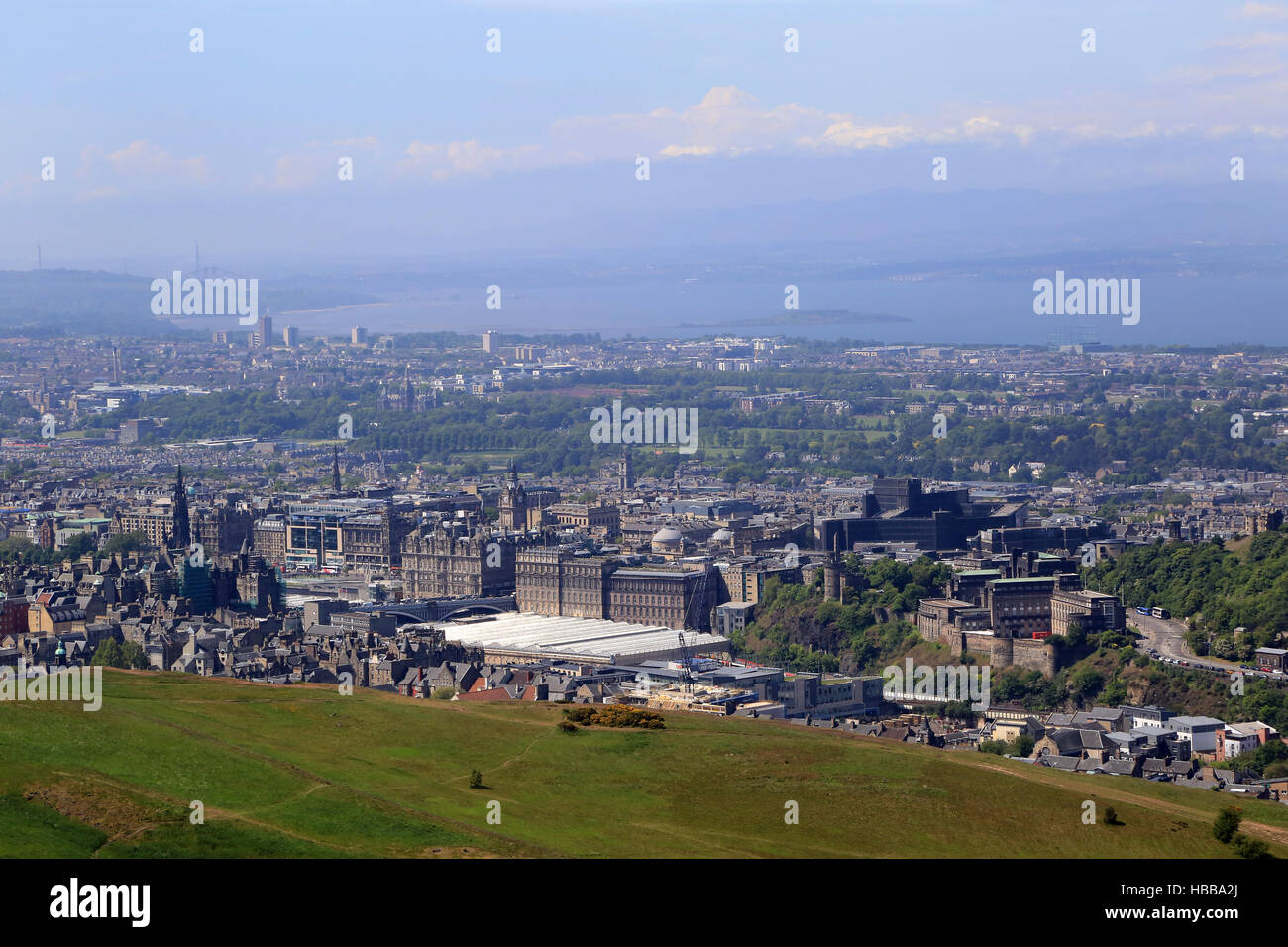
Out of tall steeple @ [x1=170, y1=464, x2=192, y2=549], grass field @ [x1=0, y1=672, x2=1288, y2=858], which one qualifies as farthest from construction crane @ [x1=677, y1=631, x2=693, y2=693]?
tall steeple @ [x1=170, y1=464, x2=192, y2=549]

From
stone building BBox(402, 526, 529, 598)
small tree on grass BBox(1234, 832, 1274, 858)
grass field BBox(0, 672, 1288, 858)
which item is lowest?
stone building BBox(402, 526, 529, 598)

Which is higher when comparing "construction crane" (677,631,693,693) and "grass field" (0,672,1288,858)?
"grass field" (0,672,1288,858)

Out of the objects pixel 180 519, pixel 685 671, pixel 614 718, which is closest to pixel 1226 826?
pixel 614 718

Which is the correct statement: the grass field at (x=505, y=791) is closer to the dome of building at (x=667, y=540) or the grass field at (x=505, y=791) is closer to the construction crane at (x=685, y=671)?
the construction crane at (x=685, y=671)

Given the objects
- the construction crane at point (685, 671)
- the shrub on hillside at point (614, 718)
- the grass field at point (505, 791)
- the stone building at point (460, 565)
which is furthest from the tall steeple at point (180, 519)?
the shrub on hillside at point (614, 718)

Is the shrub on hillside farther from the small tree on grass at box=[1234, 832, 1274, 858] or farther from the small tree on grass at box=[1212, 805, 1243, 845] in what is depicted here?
the small tree on grass at box=[1234, 832, 1274, 858]

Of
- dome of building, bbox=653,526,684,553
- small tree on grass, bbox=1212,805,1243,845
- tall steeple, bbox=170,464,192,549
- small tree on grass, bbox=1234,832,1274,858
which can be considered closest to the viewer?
small tree on grass, bbox=1234,832,1274,858
